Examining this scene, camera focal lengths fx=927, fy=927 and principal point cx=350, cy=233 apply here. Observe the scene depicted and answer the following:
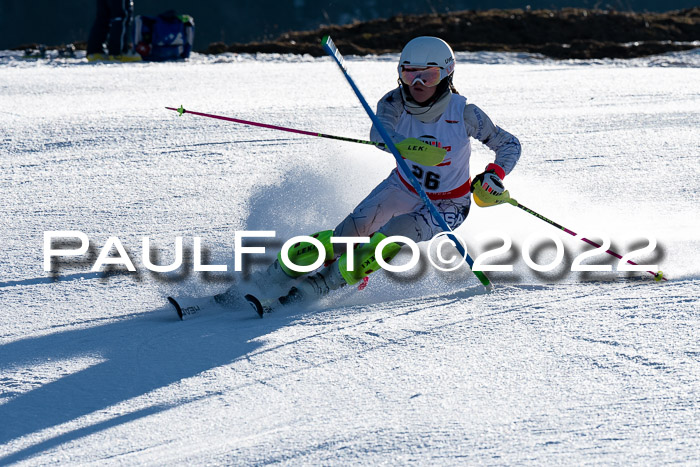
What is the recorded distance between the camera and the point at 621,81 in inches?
423

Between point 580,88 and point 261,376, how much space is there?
308 inches

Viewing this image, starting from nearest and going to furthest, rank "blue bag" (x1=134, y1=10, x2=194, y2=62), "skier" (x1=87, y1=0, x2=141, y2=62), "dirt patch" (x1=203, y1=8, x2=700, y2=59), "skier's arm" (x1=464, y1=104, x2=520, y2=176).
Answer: "skier's arm" (x1=464, y1=104, x2=520, y2=176), "skier" (x1=87, y1=0, x2=141, y2=62), "blue bag" (x1=134, y1=10, x2=194, y2=62), "dirt patch" (x1=203, y1=8, x2=700, y2=59)

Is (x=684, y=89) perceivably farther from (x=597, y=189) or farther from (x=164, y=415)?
(x=164, y=415)

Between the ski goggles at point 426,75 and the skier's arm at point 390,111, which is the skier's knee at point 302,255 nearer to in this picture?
the skier's arm at point 390,111

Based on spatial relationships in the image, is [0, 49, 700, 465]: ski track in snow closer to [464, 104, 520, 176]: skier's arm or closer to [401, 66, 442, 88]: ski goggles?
[464, 104, 520, 176]: skier's arm

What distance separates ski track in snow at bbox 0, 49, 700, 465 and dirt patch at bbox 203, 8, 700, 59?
5.91m

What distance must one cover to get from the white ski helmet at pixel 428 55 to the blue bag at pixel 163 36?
7.55 metres

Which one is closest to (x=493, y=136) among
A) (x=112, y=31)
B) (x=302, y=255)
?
(x=302, y=255)

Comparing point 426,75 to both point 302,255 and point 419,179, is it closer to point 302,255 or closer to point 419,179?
point 419,179

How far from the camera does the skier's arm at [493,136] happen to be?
4.40 metres

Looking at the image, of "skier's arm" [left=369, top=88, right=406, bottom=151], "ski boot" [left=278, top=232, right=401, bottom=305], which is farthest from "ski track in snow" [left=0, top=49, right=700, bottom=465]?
"skier's arm" [left=369, top=88, right=406, bottom=151]

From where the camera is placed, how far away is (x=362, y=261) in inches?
156

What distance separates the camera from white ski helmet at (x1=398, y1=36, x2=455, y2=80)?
4.26 m

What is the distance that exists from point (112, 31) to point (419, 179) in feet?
26.6
